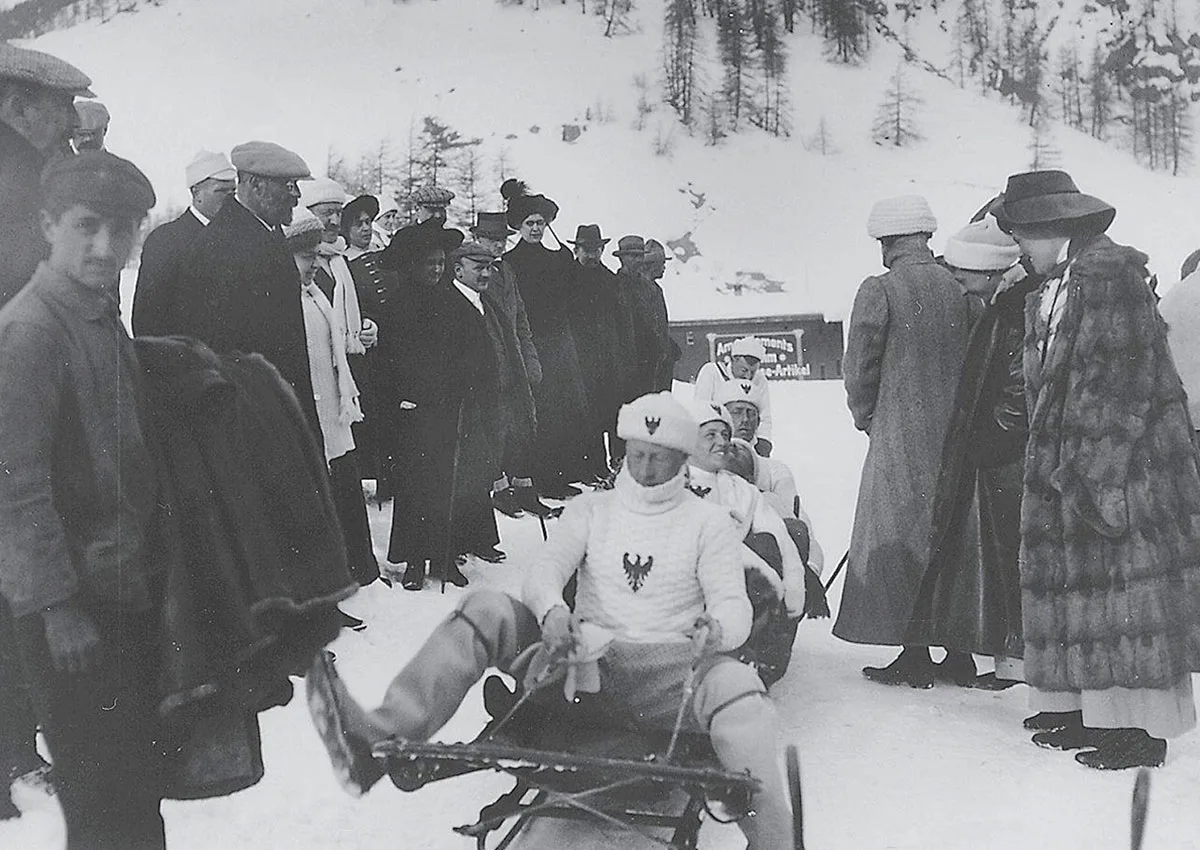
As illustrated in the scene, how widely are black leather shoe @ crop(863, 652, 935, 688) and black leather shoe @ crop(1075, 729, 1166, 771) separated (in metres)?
0.72

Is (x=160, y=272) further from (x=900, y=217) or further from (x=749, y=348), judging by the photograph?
(x=749, y=348)

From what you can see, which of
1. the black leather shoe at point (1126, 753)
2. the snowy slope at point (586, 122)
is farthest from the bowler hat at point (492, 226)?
the black leather shoe at point (1126, 753)

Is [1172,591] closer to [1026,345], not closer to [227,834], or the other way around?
[1026,345]

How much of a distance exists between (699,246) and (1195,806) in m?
2.02

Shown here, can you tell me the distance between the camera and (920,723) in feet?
10.8

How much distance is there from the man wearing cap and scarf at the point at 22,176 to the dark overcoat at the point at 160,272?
303 mm

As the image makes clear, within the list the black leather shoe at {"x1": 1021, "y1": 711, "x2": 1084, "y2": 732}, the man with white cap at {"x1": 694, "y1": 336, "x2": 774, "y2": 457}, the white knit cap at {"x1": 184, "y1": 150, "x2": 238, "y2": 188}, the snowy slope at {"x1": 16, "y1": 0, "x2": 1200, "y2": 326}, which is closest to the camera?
the white knit cap at {"x1": 184, "y1": 150, "x2": 238, "y2": 188}

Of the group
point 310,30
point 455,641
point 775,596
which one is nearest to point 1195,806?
point 775,596

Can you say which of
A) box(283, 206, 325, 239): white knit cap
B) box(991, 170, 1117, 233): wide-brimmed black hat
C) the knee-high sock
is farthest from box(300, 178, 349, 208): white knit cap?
box(991, 170, 1117, 233): wide-brimmed black hat

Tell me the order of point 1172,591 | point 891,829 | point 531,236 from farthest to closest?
point 531,236
point 1172,591
point 891,829

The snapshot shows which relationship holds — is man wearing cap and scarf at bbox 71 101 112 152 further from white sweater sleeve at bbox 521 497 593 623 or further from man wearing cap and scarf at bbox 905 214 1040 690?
man wearing cap and scarf at bbox 905 214 1040 690

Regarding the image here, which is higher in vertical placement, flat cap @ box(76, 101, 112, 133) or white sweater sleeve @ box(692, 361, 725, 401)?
flat cap @ box(76, 101, 112, 133)

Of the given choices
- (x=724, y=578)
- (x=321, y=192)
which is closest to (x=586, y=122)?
(x=321, y=192)

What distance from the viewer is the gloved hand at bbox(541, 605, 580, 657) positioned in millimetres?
2432
